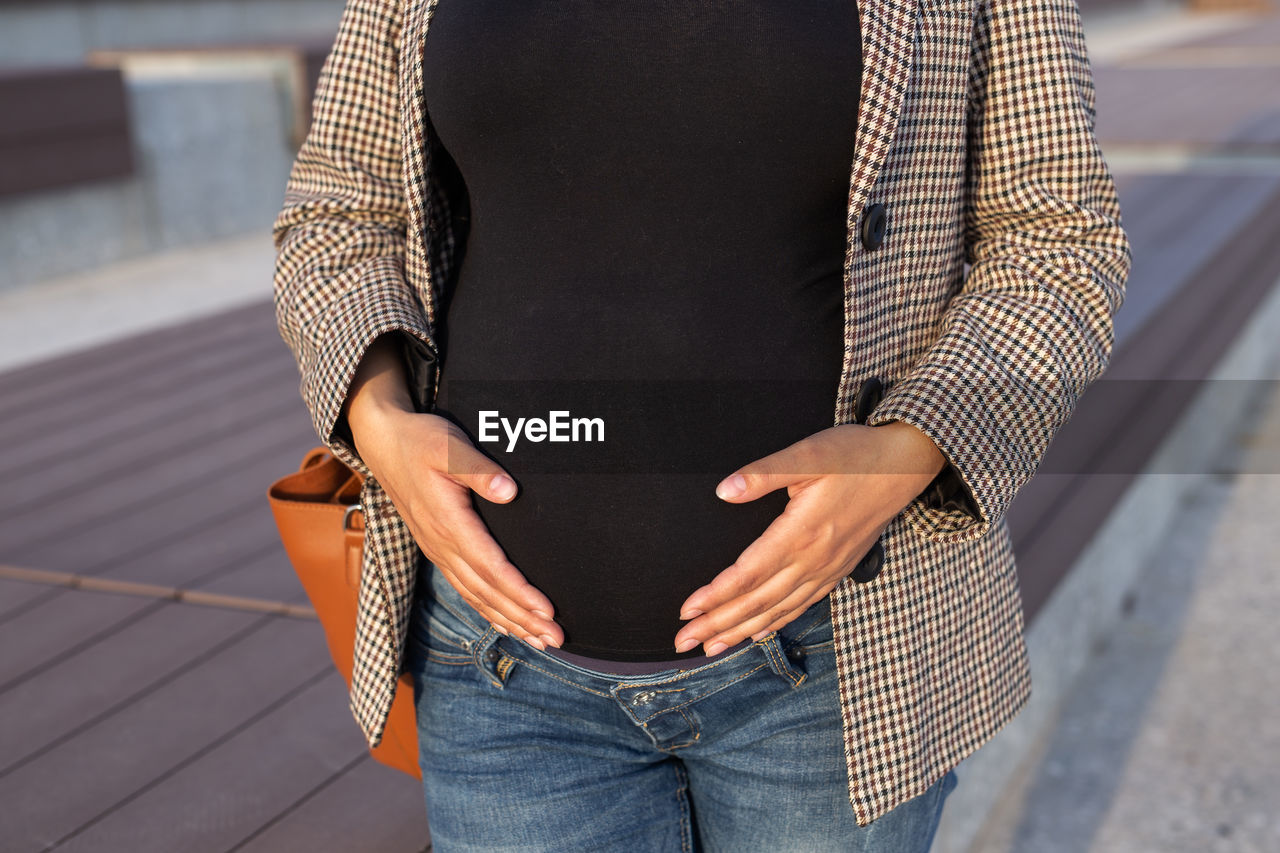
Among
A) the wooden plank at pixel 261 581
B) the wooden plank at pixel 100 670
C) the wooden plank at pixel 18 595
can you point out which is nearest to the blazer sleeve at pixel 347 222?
the wooden plank at pixel 100 670

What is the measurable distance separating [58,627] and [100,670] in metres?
0.22

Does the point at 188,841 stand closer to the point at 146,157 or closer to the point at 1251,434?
the point at 1251,434

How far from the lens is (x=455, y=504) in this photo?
1.14m

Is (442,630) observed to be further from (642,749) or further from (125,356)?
(125,356)

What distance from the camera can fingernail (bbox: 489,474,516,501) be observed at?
1123mm

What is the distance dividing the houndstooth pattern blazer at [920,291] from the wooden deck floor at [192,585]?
61cm

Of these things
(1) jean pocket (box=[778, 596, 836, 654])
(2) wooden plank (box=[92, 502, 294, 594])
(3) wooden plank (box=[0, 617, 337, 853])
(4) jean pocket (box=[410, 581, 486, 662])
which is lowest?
(2) wooden plank (box=[92, 502, 294, 594])

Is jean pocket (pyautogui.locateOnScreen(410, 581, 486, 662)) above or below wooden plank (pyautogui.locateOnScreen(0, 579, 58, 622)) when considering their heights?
above

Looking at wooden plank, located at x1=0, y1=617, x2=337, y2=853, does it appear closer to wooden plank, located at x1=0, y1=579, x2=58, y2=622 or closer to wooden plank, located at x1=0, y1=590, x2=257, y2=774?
wooden plank, located at x1=0, y1=590, x2=257, y2=774

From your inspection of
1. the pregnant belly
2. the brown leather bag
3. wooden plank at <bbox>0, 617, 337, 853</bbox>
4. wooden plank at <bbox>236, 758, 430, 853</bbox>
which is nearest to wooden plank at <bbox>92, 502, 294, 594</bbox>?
wooden plank at <bbox>0, 617, 337, 853</bbox>

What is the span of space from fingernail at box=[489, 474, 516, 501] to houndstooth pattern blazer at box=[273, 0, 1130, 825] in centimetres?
18

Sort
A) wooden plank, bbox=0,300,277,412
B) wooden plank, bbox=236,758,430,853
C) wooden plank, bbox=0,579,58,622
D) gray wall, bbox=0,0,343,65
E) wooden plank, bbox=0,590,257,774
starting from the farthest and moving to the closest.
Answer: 1. gray wall, bbox=0,0,343,65
2. wooden plank, bbox=0,300,277,412
3. wooden plank, bbox=0,579,58,622
4. wooden plank, bbox=0,590,257,774
5. wooden plank, bbox=236,758,430,853

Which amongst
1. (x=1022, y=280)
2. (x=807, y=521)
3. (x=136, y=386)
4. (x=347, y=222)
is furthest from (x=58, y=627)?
(x=1022, y=280)

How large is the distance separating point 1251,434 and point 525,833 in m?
4.19
